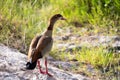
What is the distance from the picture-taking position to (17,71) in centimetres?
635

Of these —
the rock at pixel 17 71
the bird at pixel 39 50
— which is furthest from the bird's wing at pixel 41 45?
the rock at pixel 17 71

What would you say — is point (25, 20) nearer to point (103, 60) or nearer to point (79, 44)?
point (79, 44)

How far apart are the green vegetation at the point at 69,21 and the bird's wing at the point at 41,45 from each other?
167 centimetres

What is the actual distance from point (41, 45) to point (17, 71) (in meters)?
0.51

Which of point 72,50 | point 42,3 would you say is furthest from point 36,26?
point 42,3

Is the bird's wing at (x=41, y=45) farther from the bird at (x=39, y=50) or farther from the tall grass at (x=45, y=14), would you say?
the tall grass at (x=45, y=14)

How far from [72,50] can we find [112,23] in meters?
1.47

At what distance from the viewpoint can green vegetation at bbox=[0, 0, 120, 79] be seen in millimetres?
8081

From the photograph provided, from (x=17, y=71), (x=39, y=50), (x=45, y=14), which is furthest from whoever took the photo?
(x=45, y=14)

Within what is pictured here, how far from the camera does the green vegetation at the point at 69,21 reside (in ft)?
26.5

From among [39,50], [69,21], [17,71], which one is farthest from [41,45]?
[69,21]

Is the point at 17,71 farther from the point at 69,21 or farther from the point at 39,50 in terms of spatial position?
the point at 69,21

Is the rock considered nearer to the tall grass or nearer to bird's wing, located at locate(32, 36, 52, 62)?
bird's wing, located at locate(32, 36, 52, 62)

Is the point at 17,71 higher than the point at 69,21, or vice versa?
the point at 69,21
